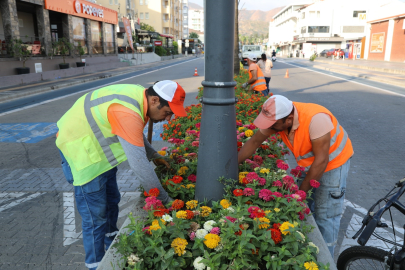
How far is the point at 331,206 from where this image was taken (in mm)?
2793

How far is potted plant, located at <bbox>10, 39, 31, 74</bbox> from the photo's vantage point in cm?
1895

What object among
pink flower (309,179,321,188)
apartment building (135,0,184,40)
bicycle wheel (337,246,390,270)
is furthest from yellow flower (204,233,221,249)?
apartment building (135,0,184,40)

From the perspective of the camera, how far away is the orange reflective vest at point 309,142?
8.07 ft

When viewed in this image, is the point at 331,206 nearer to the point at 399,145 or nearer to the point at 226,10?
the point at 226,10

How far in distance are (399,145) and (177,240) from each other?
21.9 feet

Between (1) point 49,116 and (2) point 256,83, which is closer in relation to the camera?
(2) point 256,83

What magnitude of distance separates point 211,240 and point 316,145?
1.15 metres

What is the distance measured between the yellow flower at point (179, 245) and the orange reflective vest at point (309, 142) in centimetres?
124

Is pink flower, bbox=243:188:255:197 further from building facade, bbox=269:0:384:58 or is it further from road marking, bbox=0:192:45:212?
building facade, bbox=269:0:384:58

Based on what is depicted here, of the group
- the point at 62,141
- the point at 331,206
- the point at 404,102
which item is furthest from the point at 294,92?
the point at 62,141

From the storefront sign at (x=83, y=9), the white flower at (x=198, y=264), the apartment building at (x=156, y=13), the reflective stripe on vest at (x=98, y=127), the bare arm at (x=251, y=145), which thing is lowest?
the white flower at (x=198, y=264)

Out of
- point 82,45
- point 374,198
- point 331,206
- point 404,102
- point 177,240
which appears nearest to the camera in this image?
point 177,240

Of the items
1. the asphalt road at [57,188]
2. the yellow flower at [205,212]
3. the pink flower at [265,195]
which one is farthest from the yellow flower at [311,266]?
the asphalt road at [57,188]

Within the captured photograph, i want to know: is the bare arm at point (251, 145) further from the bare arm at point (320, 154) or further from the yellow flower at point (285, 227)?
the yellow flower at point (285, 227)
